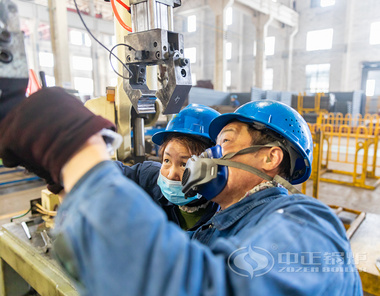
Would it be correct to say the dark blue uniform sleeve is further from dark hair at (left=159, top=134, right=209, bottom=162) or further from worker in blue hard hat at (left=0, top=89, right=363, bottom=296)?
worker in blue hard hat at (left=0, top=89, right=363, bottom=296)

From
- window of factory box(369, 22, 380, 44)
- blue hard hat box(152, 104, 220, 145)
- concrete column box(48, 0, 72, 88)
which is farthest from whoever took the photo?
window of factory box(369, 22, 380, 44)

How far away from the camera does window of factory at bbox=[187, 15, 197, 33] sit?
19.9 meters

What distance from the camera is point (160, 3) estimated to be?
1.15m

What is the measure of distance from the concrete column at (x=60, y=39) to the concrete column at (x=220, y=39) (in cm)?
638

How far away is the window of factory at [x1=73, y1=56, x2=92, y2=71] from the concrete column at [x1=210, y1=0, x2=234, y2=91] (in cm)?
1196

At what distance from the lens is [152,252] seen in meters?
0.50

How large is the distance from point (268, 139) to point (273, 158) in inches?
3.6

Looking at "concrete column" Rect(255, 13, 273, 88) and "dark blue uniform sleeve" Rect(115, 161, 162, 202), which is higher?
"concrete column" Rect(255, 13, 273, 88)

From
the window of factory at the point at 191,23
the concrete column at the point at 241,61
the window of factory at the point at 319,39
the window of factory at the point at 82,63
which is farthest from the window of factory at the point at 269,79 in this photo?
the window of factory at the point at 82,63

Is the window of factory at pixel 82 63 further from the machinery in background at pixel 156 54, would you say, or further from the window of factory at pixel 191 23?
the machinery in background at pixel 156 54

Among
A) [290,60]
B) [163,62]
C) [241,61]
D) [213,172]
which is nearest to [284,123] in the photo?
[213,172]

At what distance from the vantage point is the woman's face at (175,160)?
5.52 feet

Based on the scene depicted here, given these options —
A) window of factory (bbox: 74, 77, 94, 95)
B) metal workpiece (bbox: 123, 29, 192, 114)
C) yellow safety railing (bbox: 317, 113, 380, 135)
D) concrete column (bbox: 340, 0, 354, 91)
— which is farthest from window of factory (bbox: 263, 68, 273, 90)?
metal workpiece (bbox: 123, 29, 192, 114)

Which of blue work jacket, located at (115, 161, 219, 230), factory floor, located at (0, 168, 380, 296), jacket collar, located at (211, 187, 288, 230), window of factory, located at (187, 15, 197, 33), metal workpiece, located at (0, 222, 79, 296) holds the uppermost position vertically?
window of factory, located at (187, 15, 197, 33)
